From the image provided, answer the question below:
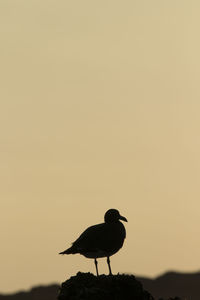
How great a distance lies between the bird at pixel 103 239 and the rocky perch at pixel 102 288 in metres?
6.14

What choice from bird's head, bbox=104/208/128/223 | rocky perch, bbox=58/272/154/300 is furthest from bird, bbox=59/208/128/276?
rocky perch, bbox=58/272/154/300

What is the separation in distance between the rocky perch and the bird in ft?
20.2

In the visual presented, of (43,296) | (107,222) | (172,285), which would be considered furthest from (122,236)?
(172,285)

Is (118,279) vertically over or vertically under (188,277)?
under

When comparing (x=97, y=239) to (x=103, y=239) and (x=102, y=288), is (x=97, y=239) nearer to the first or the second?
(x=103, y=239)

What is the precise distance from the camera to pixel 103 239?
38.4 m

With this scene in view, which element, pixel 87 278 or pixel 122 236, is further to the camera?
pixel 122 236

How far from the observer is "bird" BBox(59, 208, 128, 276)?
38406 millimetres

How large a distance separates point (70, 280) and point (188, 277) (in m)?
90.8

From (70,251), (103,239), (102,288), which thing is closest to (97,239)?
(103,239)

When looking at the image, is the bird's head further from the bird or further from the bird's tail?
the bird's tail

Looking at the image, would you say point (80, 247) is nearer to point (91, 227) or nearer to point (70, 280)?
point (91, 227)

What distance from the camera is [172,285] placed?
116 m

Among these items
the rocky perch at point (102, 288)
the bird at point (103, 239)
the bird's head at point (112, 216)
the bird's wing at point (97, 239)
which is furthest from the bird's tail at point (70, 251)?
the rocky perch at point (102, 288)
